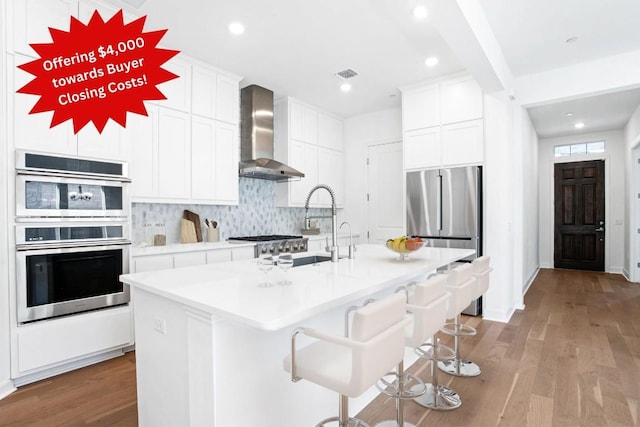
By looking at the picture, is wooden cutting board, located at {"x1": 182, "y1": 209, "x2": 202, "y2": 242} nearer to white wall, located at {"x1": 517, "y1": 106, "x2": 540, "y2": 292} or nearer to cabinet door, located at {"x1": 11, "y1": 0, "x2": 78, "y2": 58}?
cabinet door, located at {"x1": 11, "y1": 0, "x2": 78, "y2": 58}

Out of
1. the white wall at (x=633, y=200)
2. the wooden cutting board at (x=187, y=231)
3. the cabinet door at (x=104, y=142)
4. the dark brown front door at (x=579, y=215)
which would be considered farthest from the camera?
the dark brown front door at (x=579, y=215)

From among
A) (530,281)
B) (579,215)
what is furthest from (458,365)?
(579,215)

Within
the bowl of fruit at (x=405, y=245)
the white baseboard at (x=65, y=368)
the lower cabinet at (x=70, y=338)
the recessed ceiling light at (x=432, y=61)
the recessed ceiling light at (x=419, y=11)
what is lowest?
the white baseboard at (x=65, y=368)

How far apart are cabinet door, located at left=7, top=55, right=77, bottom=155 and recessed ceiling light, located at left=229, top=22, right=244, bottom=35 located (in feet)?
5.00

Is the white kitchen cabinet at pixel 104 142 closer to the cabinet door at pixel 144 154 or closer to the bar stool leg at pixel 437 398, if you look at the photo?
the cabinet door at pixel 144 154

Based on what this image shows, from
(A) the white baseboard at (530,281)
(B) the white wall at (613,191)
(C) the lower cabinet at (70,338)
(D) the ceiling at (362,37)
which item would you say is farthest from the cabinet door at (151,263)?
(B) the white wall at (613,191)

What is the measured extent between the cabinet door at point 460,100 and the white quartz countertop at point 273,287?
241cm

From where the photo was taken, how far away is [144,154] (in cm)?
335

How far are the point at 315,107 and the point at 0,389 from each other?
15.0 feet

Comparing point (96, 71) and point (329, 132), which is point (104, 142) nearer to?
point (96, 71)

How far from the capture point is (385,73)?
4.07m

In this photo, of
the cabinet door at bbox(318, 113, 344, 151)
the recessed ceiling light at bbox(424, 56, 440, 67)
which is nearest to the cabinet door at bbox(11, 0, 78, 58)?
the recessed ceiling light at bbox(424, 56, 440, 67)

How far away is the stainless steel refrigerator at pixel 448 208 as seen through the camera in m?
4.04

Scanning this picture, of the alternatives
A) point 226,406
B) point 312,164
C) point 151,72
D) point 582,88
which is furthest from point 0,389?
point 582,88
